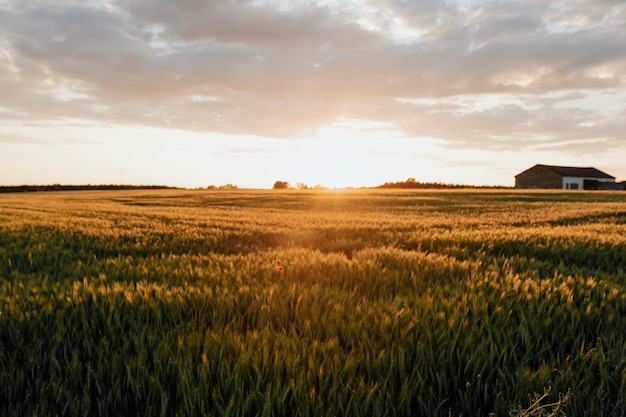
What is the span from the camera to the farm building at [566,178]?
98188mm

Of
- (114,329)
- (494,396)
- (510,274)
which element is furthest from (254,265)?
(494,396)

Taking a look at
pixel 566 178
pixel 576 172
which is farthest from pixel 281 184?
pixel 576 172

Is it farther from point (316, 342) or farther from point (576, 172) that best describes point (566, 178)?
point (316, 342)

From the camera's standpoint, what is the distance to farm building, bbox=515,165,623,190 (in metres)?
98.2

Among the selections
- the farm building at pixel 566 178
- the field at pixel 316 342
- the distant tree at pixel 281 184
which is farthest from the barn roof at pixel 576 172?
the field at pixel 316 342

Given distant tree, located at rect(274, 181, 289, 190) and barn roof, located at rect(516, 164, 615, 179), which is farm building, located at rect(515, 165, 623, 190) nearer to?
barn roof, located at rect(516, 164, 615, 179)

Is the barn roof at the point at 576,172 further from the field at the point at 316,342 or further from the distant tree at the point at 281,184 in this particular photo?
the field at the point at 316,342

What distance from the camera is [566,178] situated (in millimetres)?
97812

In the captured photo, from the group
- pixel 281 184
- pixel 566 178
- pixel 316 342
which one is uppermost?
pixel 566 178

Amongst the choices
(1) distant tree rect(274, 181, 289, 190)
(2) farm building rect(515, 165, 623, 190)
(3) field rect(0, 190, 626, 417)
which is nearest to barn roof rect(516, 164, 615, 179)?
(2) farm building rect(515, 165, 623, 190)

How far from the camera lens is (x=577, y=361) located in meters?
2.64

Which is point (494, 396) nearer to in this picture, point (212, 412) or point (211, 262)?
point (212, 412)

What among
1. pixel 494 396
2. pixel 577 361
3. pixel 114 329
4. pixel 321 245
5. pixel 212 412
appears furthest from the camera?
pixel 321 245

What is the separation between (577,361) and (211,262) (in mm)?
3966
